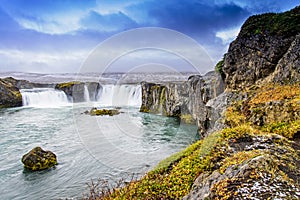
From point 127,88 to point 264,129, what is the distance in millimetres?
33566

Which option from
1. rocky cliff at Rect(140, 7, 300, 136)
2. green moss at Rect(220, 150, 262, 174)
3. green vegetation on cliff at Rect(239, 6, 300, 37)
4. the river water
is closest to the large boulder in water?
the river water

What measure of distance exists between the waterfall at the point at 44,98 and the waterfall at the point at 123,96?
7.32 m

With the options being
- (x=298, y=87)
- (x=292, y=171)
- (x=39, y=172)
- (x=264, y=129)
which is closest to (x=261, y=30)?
(x=298, y=87)

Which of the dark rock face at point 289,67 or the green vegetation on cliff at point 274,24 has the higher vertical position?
the green vegetation on cliff at point 274,24

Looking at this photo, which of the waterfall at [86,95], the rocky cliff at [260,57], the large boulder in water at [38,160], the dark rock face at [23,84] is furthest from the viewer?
the waterfall at [86,95]

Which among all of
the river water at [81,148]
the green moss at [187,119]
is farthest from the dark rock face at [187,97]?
the river water at [81,148]

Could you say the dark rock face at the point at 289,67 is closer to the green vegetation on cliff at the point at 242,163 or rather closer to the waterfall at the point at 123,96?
the green vegetation on cliff at the point at 242,163

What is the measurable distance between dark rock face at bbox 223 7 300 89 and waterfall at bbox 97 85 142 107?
2559cm

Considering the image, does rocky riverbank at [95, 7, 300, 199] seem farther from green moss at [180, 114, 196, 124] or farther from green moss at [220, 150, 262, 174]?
green moss at [180, 114, 196, 124]

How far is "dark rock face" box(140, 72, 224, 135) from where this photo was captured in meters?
17.3

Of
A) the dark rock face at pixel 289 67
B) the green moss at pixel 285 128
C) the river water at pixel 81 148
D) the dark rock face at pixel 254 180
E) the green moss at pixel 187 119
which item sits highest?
the dark rock face at pixel 289 67

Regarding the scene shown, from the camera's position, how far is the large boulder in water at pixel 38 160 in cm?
1185

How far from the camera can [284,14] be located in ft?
36.5

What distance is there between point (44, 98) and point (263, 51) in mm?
38673
